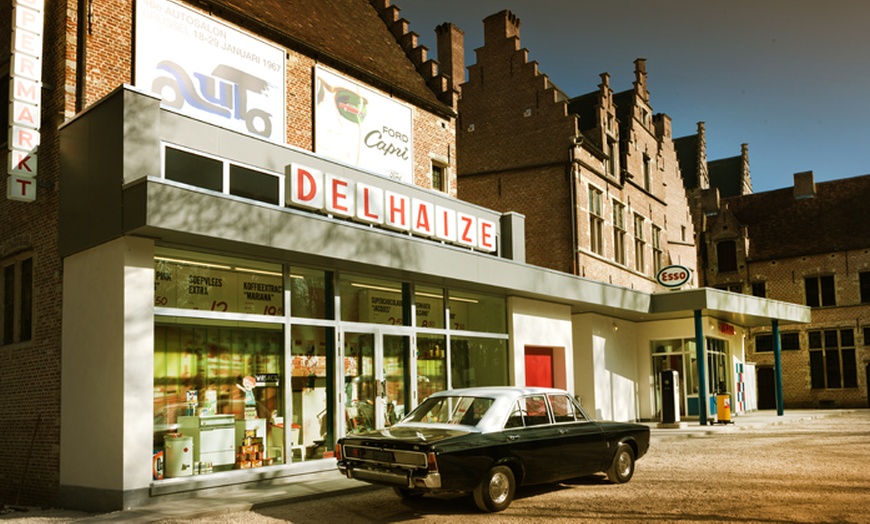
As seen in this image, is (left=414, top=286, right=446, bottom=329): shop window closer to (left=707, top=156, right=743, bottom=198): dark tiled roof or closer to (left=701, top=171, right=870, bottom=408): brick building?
(left=701, top=171, right=870, bottom=408): brick building

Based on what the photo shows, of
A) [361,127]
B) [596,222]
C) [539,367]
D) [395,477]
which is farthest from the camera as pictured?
[596,222]

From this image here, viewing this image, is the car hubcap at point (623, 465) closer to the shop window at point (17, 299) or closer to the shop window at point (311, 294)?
the shop window at point (311, 294)

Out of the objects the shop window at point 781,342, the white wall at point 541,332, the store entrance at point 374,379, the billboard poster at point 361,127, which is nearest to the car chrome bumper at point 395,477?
the store entrance at point 374,379

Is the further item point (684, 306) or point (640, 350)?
point (640, 350)

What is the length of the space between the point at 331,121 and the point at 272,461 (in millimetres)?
7536

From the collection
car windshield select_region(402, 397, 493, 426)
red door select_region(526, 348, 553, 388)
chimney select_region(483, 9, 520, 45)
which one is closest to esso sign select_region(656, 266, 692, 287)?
red door select_region(526, 348, 553, 388)

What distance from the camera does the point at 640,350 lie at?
2503cm

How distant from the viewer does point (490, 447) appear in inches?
338

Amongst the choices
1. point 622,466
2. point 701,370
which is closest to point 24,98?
point 622,466

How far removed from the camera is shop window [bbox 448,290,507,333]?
1585cm

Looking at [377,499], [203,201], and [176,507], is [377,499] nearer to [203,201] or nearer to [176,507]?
[176,507]

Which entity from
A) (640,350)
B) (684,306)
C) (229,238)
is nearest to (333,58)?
(229,238)

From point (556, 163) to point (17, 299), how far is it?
1648 cm

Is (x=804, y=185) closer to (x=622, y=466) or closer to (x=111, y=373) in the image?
(x=622, y=466)
